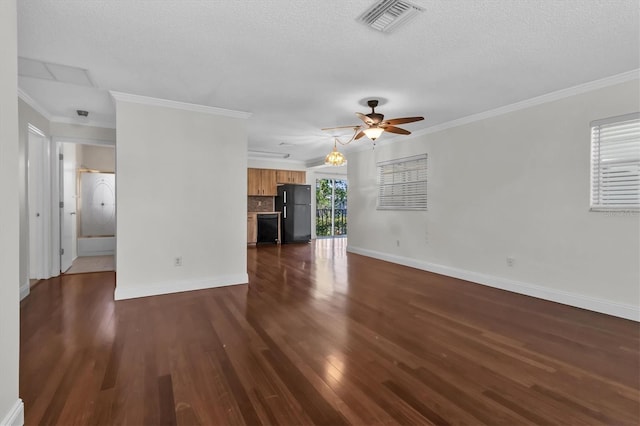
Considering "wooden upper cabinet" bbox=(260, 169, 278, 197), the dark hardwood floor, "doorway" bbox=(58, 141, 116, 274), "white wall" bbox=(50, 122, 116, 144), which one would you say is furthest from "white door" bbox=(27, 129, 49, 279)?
"wooden upper cabinet" bbox=(260, 169, 278, 197)

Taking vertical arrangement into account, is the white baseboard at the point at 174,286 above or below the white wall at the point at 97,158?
below

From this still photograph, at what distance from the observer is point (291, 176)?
927cm

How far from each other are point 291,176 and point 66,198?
5350mm

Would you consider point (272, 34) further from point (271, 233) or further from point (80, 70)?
point (271, 233)

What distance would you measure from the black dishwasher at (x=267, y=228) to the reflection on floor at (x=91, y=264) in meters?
3.51

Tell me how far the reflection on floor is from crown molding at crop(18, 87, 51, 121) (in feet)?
8.26

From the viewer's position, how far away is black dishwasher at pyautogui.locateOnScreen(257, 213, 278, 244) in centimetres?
866

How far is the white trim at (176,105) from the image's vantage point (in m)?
3.69

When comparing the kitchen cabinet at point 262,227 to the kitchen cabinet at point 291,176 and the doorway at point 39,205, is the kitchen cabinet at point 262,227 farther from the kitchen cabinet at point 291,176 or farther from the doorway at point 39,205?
the doorway at point 39,205

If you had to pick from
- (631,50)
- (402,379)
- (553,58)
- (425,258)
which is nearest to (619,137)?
(631,50)

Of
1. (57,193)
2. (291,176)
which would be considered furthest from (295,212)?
(57,193)

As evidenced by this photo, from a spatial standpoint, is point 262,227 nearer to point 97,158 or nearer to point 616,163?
point 97,158

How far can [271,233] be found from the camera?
28.9 feet

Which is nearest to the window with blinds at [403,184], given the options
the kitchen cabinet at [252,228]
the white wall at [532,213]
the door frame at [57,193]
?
the white wall at [532,213]
